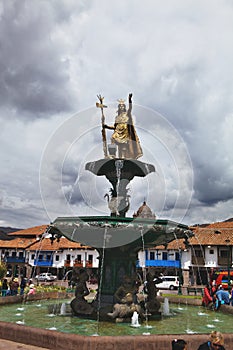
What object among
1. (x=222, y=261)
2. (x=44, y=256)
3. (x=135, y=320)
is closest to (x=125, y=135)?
(x=135, y=320)

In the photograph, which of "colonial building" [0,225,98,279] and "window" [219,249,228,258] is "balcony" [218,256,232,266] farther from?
"colonial building" [0,225,98,279]

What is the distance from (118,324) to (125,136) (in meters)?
7.14

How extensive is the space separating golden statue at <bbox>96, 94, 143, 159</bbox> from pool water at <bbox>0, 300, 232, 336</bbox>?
6.29 m

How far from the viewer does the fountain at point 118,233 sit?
12.1 meters

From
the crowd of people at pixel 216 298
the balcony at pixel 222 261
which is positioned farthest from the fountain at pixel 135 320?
the balcony at pixel 222 261

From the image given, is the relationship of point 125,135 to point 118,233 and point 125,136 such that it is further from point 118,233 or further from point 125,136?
point 118,233

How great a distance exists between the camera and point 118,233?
1242cm

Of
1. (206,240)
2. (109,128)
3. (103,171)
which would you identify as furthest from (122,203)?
(206,240)

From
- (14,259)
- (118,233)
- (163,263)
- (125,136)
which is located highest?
(125,136)

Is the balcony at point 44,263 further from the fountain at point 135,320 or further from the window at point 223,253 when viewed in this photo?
the fountain at point 135,320

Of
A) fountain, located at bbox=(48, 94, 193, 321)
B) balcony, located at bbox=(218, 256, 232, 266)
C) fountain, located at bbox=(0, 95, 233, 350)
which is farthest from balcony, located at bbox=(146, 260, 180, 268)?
fountain, located at bbox=(48, 94, 193, 321)

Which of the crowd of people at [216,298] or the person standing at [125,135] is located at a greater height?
the person standing at [125,135]

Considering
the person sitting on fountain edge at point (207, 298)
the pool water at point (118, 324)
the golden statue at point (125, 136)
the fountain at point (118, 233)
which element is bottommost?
the pool water at point (118, 324)

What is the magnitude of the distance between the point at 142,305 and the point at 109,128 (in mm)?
7123
